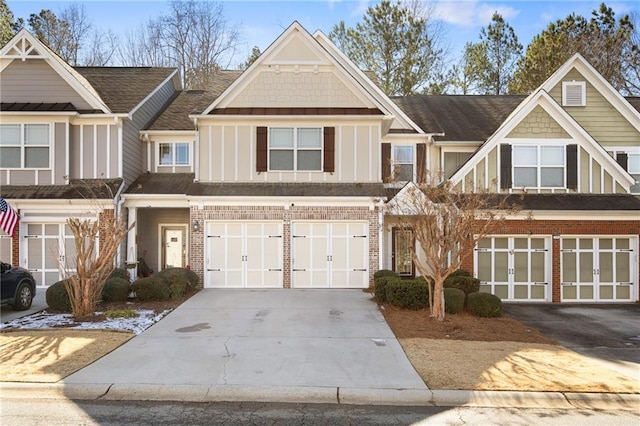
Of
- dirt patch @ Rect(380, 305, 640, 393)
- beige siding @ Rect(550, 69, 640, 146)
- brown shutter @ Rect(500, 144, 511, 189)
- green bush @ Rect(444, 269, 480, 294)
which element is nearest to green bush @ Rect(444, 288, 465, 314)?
dirt patch @ Rect(380, 305, 640, 393)

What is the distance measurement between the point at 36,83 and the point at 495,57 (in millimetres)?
27592

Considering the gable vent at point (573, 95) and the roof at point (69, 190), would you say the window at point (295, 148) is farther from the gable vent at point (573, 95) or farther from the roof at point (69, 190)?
the gable vent at point (573, 95)

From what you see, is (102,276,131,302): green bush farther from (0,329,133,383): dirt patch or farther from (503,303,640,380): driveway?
(503,303,640,380): driveway

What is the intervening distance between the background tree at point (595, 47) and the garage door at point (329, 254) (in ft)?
61.5

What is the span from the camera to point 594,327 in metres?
12.1

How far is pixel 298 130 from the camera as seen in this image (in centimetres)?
1716

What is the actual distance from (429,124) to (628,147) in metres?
7.72

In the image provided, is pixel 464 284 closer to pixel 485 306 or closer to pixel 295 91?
pixel 485 306

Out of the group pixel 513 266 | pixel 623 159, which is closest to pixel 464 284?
pixel 513 266

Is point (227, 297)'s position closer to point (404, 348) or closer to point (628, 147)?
point (404, 348)

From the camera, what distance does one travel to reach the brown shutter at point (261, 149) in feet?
56.0

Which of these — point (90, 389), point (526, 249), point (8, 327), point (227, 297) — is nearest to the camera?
point (90, 389)

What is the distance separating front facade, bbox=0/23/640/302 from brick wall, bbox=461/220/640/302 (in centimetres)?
5

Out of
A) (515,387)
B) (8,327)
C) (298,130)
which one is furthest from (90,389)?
(298,130)
